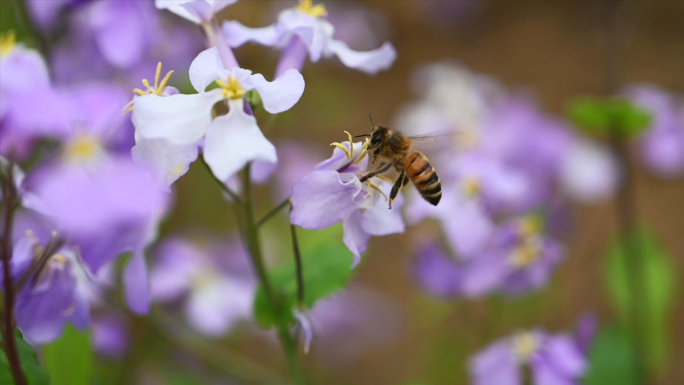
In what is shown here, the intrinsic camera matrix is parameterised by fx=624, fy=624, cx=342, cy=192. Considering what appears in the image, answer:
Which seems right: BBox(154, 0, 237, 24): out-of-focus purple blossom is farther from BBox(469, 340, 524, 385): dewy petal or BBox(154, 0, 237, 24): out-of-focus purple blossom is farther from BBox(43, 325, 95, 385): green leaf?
BBox(469, 340, 524, 385): dewy petal

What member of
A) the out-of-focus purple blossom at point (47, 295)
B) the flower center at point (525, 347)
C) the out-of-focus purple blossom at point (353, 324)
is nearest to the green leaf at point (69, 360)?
the out-of-focus purple blossom at point (47, 295)

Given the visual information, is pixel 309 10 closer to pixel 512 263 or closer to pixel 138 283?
pixel 138 283

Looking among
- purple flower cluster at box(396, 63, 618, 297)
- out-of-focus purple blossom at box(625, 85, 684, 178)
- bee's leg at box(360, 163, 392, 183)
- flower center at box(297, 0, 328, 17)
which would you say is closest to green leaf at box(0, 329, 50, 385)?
bee's leg at box(360, 163, 392, 183)

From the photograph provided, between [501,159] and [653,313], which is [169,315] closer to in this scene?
Result: [501,159]

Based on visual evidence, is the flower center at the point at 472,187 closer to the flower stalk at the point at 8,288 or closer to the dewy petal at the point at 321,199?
the dewy petal at the point at 321,199

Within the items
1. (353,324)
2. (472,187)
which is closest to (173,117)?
(472,187)
